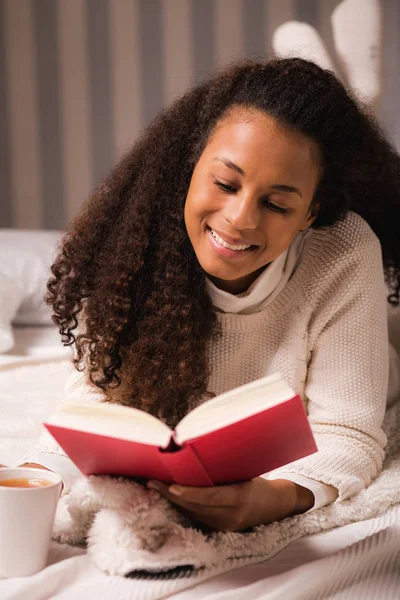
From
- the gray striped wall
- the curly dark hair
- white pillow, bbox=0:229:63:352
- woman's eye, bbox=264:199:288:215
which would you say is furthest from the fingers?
the gray striped wall

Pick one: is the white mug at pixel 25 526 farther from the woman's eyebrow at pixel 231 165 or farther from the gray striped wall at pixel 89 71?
the gray striped wall at pixel 89 71

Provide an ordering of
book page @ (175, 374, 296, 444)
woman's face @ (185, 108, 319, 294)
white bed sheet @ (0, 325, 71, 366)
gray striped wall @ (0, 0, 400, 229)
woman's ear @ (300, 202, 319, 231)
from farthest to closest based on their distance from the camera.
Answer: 1. gray striped wall @ (0, 0, 400, 229)
2. white bed sheet @ (0, 325, 71, 366)
3. woman's ear @ (300, 202, 319, 231)
4. woman's face @ (185, 108, 319, 294)
5. book page @ (175, 374, 296, 444)

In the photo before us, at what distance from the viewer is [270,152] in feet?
3.18

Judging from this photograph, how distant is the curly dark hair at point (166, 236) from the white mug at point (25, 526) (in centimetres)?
32

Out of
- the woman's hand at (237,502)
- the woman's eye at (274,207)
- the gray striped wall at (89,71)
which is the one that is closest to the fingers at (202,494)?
the woman's hand at (237,502)

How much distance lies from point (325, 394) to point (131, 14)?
2259 mm

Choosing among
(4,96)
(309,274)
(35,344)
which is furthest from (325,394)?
(4,96)

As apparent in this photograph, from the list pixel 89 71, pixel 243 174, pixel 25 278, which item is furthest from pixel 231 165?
pixel 89 71

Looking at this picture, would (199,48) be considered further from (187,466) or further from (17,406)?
(187,466)

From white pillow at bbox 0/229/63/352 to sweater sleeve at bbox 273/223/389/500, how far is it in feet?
3.50

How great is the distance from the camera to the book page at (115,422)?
0.67 metres

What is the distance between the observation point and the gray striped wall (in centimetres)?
281

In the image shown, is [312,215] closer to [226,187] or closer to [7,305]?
[226,187]

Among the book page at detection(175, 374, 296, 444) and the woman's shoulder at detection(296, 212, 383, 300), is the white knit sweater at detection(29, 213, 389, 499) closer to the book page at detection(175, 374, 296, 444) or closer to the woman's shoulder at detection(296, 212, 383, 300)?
the woman's shoulder at detection(296, 212, 383, 300)
